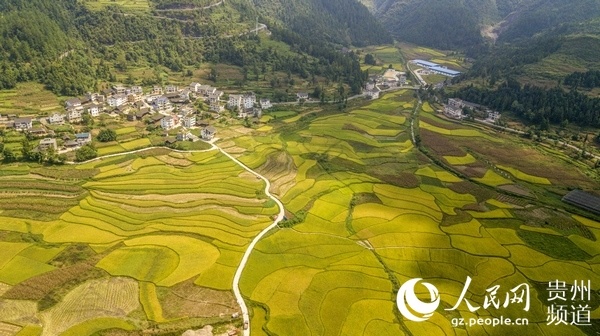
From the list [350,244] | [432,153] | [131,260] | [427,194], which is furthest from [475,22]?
[131,260]

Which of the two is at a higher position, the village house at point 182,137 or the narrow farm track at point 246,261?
the village house at point 182,137

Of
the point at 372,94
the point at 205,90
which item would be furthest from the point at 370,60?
the point at 205,90

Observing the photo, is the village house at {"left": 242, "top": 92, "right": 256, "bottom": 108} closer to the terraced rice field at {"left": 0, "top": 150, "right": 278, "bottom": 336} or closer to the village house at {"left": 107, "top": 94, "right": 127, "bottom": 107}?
the village house at {"left": 107, "top": 94, "right": 127, "bottom": 107}

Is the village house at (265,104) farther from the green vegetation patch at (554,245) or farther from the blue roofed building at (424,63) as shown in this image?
the blue roofed building at (424,63)

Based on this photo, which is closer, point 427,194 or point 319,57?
point 427,194

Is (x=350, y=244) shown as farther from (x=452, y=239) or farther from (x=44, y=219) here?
(x=44, y=219)

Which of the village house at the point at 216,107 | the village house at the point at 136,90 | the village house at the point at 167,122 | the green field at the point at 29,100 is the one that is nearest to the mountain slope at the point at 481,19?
the village house at the point at 216,107

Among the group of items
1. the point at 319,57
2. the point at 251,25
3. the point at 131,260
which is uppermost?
the point at 251,25

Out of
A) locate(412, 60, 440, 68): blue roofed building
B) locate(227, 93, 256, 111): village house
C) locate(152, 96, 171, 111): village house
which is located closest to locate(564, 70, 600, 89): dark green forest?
locate(412, 60, 440, 68): blue roofed building
